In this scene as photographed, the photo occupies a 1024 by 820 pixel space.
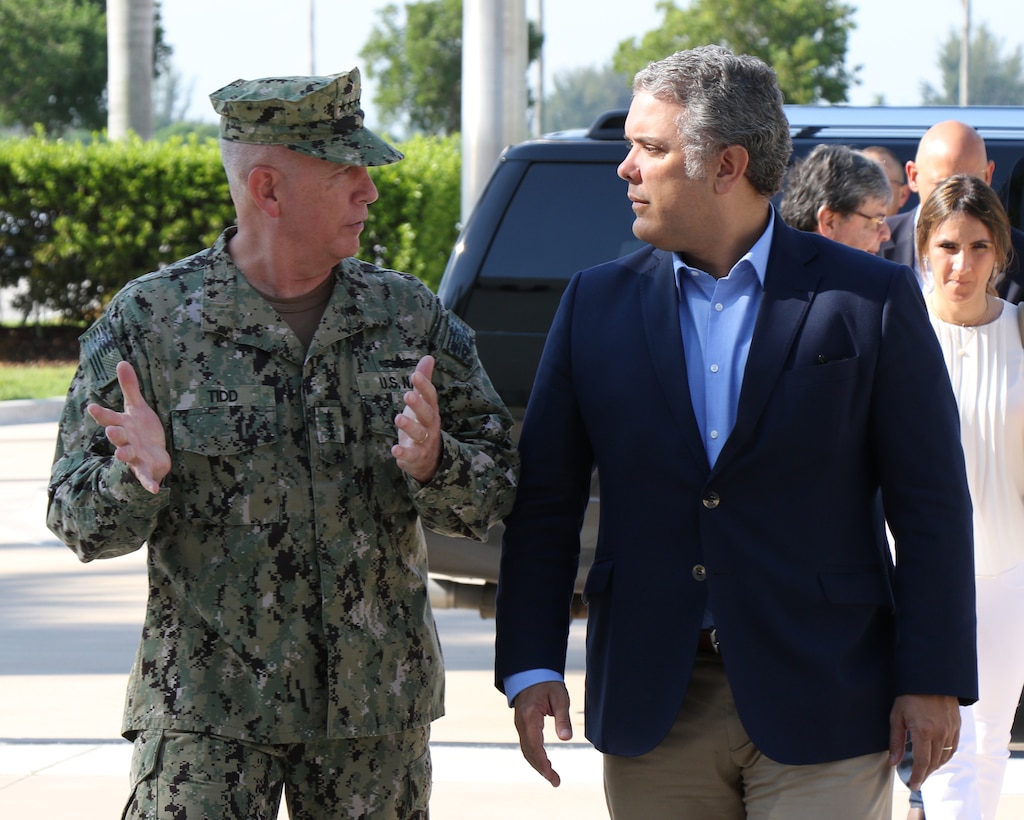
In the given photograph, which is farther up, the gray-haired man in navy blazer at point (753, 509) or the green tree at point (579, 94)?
the green tree at point (579, 94)

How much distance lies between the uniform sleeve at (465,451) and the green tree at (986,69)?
150 meters

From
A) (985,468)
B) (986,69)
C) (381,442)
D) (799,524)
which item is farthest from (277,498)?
(986,69)

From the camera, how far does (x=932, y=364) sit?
8.58 feet

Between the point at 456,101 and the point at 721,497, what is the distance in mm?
57638

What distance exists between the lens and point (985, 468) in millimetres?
3984

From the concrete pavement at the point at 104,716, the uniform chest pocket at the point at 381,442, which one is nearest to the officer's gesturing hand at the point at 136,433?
the uniform chest pocket at the point at 381,442

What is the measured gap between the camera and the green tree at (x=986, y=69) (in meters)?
155

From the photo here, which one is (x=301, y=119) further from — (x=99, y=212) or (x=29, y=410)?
(x=99, y=212)

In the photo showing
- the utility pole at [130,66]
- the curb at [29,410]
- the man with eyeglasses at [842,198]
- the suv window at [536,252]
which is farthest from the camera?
the utility pole at [130,66]

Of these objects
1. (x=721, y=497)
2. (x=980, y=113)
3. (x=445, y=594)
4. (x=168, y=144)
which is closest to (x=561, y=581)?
(x=721, y=497)

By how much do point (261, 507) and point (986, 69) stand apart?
575 feet

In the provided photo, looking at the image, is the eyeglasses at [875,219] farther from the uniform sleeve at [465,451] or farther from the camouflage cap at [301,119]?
the camouflage cap at [301,119]

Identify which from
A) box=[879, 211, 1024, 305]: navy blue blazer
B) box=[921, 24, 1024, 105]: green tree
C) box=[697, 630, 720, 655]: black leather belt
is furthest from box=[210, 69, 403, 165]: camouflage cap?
box=[921, 24, 1024, 105]: green tree

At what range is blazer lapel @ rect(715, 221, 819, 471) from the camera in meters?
2.56
